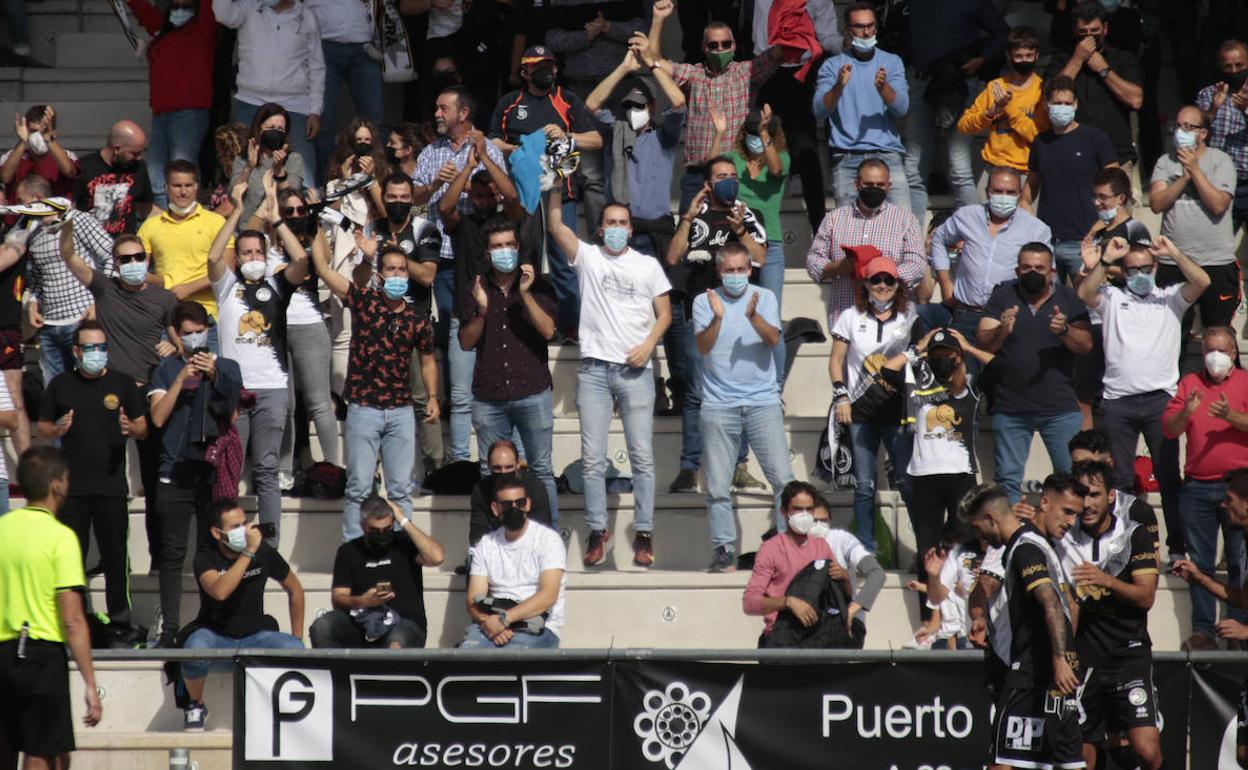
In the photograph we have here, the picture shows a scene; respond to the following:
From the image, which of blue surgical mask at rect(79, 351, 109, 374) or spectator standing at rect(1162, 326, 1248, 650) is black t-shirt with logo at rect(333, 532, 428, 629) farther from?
spectator standing at rect(1162, 326, 1248, 650)

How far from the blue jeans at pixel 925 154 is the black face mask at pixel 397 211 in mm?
3948

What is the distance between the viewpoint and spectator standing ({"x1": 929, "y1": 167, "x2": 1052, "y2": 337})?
1230cm

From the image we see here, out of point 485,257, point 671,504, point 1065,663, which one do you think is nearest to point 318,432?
point 485,257

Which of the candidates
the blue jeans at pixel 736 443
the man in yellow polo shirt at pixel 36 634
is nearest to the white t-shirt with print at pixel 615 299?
the blue jeans at pixel 736 443

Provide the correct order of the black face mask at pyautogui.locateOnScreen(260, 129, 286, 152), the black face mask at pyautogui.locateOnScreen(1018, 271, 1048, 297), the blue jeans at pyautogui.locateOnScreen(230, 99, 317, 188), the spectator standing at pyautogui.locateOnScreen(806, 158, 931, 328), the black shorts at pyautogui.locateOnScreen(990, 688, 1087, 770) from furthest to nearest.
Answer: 1. the blue jeans at pyautogui.locateOnScreen(230, 99, 317, 188)
2. the black face mask at pyautogui.locateOnScreen(260, 129, 286, 152)
3. the spectator standing at pyautogui.locateOnScreen(806, 158, 931, 328)
4. the black face mask at pyautogui.locateOnScreen(1018, 271, 1048, 297)
5. the black shorts at pyautogui.locateOnScreen(990, 688, 1087, 770)

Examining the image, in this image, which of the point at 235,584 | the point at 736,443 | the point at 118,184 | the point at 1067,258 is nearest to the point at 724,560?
the point at 736,443

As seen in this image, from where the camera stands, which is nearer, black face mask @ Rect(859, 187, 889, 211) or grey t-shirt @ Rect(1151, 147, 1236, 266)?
black face mask @ Rect(859, 187, 889, 211)

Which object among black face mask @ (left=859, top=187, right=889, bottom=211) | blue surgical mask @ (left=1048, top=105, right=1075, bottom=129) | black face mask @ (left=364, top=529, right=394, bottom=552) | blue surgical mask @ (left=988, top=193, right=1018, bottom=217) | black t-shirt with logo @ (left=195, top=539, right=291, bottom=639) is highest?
blue surgical mask @ (left=1048, top=105, right=1075, bottom=129)

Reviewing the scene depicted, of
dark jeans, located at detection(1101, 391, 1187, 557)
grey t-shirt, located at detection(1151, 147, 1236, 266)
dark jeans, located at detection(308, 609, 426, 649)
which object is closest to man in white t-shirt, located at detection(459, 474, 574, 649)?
dark jeans, located at detection(308, 609, 426, 649)

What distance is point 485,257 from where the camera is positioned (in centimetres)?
1203

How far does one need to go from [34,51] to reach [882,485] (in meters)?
9.45

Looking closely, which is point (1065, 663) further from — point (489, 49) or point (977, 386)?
point (489, 49)

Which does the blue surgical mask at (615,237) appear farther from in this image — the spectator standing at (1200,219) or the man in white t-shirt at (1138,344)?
the spectator standing at (1200,219)

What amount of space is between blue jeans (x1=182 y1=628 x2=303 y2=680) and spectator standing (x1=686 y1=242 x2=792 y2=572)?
8.95ft
